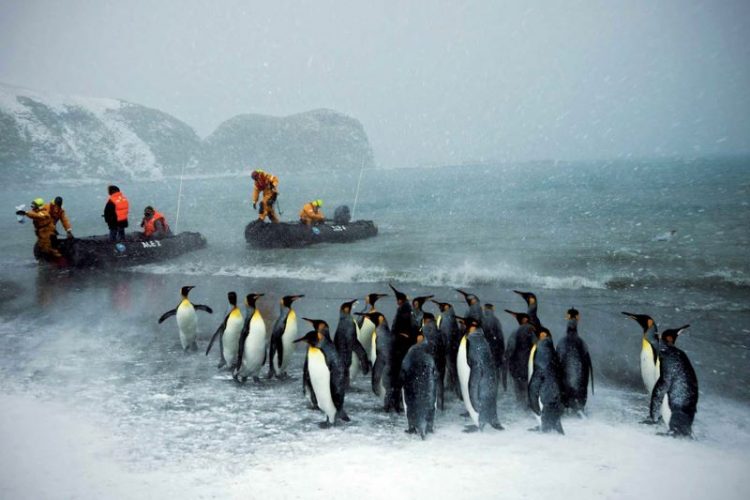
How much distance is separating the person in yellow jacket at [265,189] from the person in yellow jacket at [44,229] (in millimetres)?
5454

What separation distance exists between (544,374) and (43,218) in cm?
1403

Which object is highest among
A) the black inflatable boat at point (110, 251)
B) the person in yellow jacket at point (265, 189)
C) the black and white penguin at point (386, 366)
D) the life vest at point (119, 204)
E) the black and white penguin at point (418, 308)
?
the person in yellow jacket at point (265, 189)

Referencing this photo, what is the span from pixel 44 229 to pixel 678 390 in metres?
15.1

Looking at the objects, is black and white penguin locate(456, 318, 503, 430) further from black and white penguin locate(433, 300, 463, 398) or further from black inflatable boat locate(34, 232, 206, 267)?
black inflatable boat locate(34, 232, 206, 267)

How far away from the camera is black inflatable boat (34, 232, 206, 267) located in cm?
1485

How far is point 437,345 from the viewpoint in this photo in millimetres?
5680

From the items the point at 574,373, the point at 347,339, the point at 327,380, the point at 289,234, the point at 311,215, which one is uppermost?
the point at 311,215

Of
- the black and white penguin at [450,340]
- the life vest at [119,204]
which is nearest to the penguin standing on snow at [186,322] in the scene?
the black and white penguin at [450,340]

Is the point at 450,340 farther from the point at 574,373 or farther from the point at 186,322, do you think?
the point at 186,322

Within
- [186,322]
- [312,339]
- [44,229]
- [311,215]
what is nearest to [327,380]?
[312,339]

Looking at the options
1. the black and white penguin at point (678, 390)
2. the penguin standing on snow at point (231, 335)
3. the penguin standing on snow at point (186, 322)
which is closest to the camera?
the black and white penguin at point (678, 390)

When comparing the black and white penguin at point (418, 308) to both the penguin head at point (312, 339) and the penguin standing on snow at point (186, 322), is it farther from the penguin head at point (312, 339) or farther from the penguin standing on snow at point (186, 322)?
the penguin standing on snow at point (186, 322)

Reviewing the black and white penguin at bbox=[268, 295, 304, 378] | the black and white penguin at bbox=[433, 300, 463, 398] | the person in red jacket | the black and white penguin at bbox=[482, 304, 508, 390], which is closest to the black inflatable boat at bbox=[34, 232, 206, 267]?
the person in red jacket

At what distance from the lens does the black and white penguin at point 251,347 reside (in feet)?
20.6
